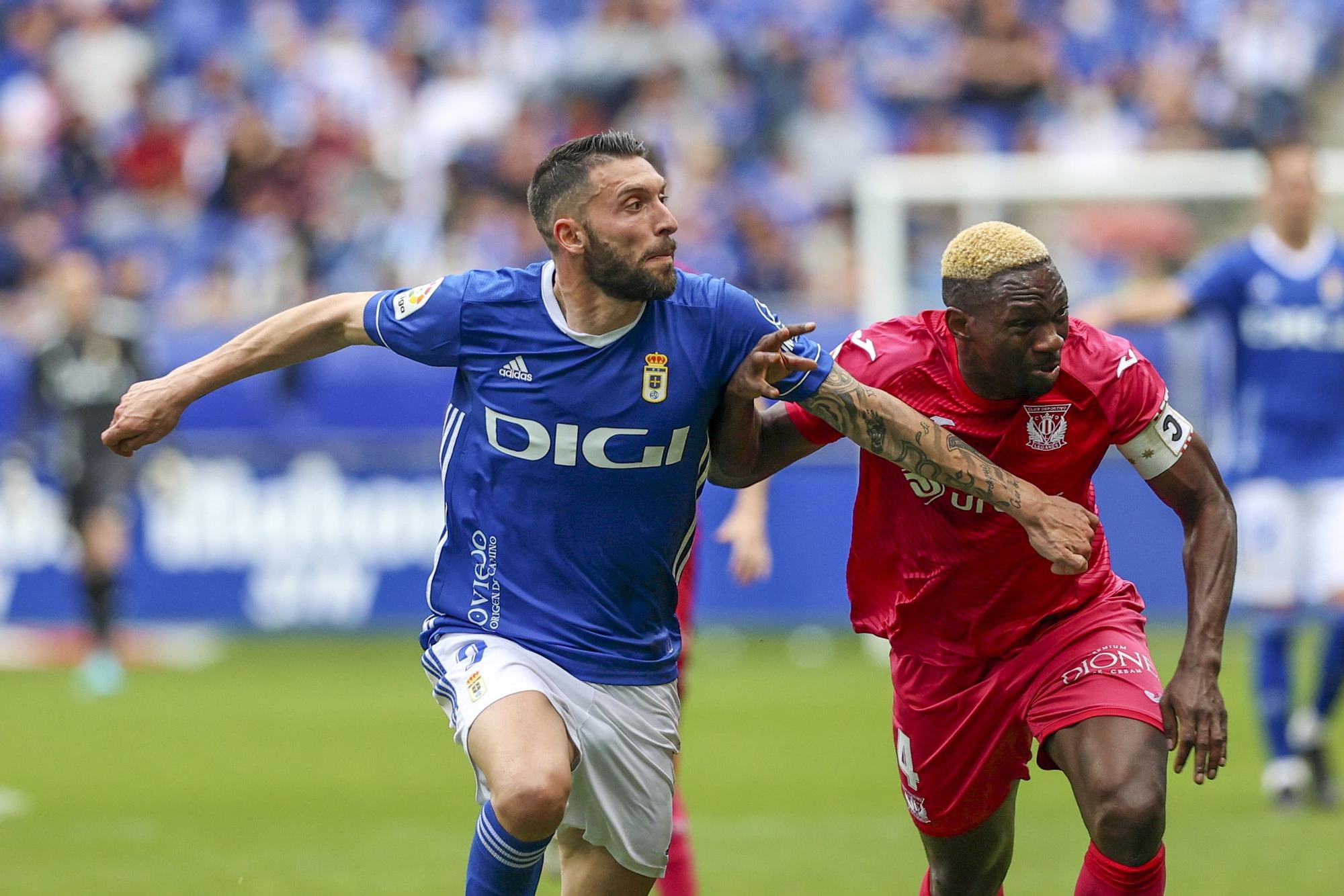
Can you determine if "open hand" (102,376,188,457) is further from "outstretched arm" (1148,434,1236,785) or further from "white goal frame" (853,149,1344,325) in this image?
"white goal frame" (853,149,1344,325)

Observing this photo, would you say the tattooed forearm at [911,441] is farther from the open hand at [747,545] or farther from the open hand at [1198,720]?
the open hand at [747,545]

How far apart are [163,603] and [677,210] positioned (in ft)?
19.2

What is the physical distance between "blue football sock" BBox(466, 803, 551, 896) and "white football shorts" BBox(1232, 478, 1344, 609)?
5.25 metres

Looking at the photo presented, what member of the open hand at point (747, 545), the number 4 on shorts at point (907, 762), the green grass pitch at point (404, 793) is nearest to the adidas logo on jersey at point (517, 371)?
the number 4 on shorts at point (907, 762)

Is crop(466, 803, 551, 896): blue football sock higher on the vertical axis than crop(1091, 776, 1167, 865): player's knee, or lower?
lower

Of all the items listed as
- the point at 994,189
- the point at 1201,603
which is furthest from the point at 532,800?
the point at 994,189

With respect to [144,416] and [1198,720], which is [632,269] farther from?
[1198,720]

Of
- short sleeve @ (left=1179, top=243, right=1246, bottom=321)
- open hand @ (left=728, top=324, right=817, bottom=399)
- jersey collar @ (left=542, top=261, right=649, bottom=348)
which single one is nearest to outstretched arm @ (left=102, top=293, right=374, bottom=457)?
jersey collar @ (left=542, top=261, right=649, bottom=348)

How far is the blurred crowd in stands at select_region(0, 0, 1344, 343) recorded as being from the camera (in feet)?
58.2

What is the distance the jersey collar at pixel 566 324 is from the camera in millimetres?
5355

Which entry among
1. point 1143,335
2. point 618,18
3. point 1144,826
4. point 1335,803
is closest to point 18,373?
point 618,18

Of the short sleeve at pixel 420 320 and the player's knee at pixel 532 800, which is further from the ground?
the short sleeve at pixel 420 320

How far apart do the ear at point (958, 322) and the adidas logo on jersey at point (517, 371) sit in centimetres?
115

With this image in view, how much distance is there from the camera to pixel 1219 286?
9.29 metres
